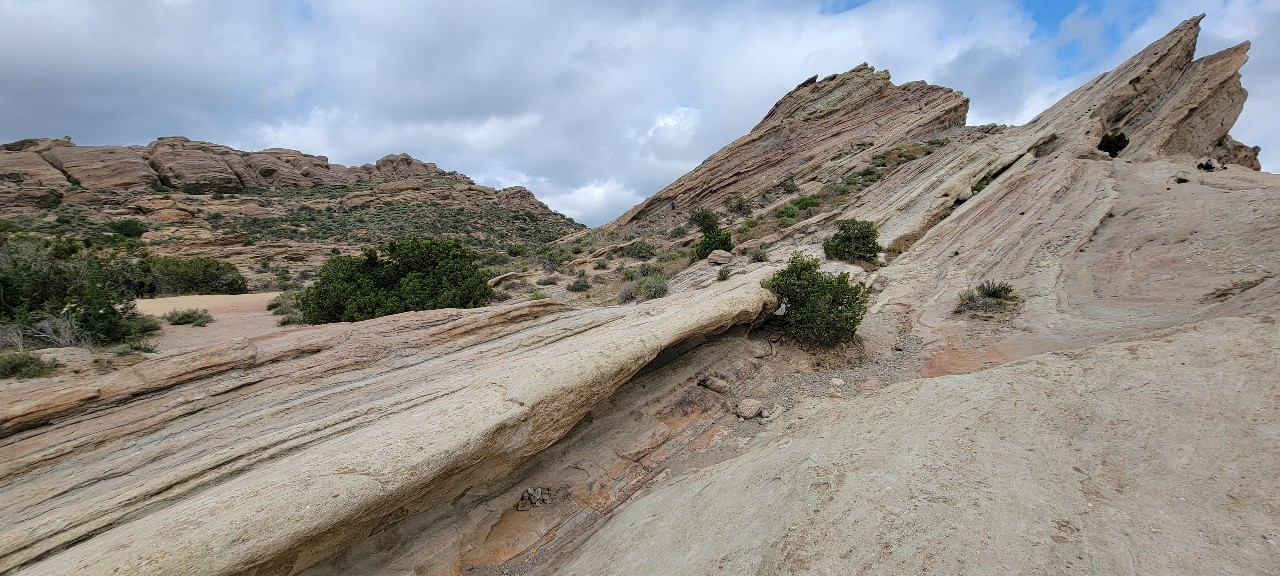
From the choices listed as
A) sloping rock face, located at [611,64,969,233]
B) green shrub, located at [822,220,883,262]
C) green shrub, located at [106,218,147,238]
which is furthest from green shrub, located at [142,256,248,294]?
green shrub, located at [822,220,883,262]

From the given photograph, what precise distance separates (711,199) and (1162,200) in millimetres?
25634

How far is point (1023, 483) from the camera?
391 centimetres

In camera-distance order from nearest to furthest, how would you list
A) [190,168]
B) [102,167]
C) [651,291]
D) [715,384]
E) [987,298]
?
[715,384], [987,298], [651,291], [102,167], [190,168]

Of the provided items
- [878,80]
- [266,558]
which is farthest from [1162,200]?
[878,80]

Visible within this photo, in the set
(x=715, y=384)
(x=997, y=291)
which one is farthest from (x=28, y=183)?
(x=997, y=291)

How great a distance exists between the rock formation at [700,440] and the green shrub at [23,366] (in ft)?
2.17

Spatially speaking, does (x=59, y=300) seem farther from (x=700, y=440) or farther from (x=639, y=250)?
(x=639, y=250)

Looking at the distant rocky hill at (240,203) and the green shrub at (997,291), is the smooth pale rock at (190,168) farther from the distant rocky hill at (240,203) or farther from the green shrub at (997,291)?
the green shrub at (997,291)

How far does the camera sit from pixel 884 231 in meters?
18.3

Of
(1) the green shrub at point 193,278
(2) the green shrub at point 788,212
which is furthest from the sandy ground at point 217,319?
(2) the green shrub at point 788,212

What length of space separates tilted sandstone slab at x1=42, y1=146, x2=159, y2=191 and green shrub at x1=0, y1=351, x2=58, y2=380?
74963 mm

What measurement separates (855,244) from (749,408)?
10.5 m

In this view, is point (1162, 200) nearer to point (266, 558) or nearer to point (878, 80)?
point (266, 558)

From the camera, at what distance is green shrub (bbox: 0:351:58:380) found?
6203 mm
